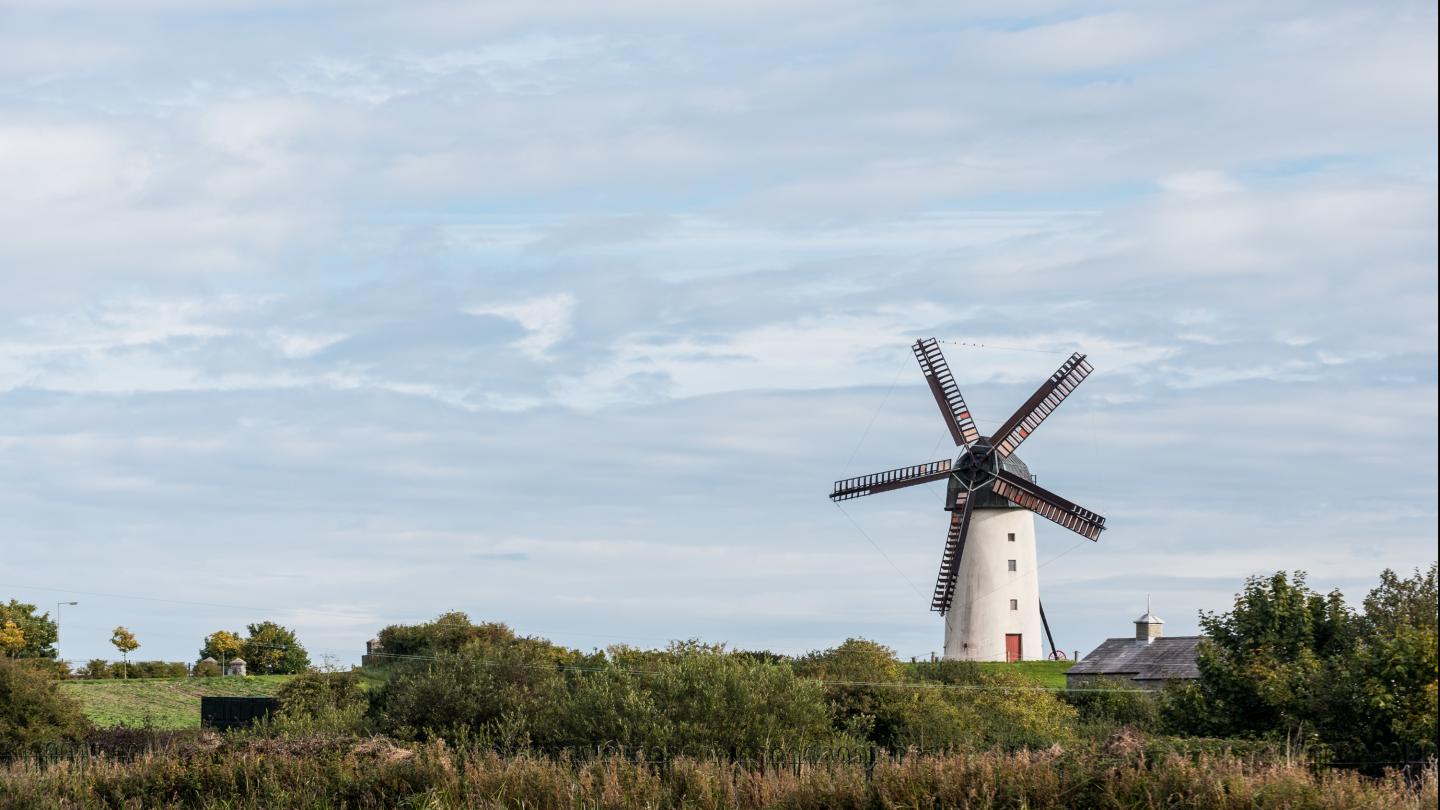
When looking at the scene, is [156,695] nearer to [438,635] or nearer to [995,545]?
[438,635]

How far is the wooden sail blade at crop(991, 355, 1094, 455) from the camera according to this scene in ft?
225

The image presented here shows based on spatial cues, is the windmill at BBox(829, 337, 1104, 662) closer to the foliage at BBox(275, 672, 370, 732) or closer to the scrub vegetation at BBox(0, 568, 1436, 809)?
the scrub vegetation at BBox(0, 568, 1436, 809)

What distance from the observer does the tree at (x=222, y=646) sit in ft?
296

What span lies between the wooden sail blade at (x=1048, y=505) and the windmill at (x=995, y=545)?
0.04 meters

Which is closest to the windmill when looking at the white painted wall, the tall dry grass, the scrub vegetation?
the white painted wall

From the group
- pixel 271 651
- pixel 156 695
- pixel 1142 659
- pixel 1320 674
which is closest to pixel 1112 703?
pixel 1142 659

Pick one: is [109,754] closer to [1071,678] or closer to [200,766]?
[200,766]

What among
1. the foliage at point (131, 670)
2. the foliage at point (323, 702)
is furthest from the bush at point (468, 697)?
the foliage at point (131, 670)

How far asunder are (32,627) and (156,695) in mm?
22368

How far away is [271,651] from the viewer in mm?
89562

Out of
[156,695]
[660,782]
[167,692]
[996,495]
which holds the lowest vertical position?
[660,782]

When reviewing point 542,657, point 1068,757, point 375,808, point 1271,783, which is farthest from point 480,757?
point 542,657

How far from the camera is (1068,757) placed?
22.4 meters

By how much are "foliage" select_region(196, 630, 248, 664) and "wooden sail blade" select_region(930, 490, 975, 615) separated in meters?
42.6
